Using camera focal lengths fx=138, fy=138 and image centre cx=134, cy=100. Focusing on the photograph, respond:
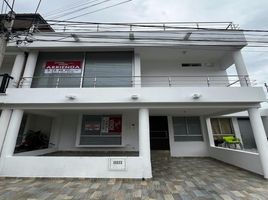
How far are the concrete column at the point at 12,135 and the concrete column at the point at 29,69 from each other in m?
1.43

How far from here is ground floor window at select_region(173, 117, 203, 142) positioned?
8.30m

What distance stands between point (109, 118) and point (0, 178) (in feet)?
15.2

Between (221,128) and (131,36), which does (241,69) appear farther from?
(131,36)

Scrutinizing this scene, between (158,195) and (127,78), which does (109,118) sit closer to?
(127,78)

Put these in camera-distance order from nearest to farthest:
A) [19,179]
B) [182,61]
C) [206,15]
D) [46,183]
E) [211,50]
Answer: [46,183], [19,179], [206,15], [211,50], [182,61]

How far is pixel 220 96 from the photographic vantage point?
5.23m

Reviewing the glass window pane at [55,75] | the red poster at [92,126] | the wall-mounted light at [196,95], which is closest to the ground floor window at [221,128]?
the wall-mounted light at [196,95]

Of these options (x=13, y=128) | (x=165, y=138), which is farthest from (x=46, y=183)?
(x=165, y=138)

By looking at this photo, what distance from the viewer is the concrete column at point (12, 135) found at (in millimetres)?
5061

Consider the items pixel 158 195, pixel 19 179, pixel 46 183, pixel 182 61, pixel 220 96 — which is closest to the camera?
pixel 158 195

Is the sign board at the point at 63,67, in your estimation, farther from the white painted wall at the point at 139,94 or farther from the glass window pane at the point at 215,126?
the glass window pane at the point at 215,126

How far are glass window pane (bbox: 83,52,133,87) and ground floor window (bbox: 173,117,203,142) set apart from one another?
4251 millimetres

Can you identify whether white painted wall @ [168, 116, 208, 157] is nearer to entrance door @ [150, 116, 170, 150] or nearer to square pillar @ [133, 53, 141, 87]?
entrance door @ [150, 116, 170, 150]

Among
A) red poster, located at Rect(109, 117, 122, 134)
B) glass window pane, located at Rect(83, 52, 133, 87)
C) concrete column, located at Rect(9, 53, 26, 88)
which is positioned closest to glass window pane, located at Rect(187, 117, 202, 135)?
red poster, located at Rect(109, 117, 122, 134)
